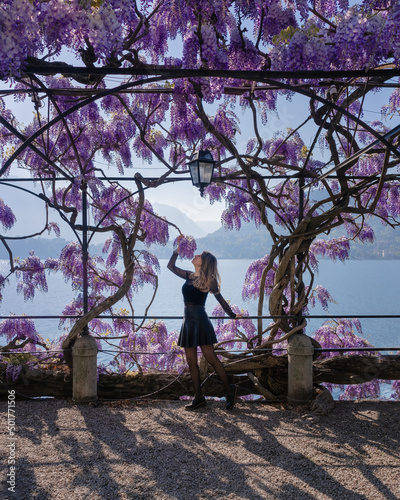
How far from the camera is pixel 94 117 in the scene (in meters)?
5.77

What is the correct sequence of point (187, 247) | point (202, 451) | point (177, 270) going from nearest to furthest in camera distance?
point (202, 451) → point (177, 270) → point (187, 247)

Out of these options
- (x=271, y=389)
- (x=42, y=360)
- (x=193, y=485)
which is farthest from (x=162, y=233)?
(x=193, y=485)

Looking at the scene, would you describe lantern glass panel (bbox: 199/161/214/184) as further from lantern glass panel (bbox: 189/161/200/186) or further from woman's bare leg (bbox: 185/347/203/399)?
woman's bare leg (bbox: 185/347/203/399)

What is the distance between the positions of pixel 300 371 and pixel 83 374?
200cm

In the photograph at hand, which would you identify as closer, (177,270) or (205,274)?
(205,274)

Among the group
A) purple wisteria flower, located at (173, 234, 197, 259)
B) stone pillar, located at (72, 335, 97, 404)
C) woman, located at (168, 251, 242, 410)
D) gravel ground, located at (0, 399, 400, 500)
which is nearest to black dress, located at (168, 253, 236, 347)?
woman, located at (168, 251, 242, 410)

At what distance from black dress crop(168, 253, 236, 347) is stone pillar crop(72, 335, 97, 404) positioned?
913 millimetres

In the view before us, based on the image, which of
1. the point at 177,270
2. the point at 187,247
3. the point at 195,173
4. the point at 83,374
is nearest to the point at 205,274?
the point at 177,270

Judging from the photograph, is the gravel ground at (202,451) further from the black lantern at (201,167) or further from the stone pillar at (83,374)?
the black lantern at (201,167)

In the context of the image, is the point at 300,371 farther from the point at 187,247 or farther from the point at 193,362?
the point at 187,247

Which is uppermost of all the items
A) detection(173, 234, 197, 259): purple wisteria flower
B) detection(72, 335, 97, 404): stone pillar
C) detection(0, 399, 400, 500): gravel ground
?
detection(173, 234, 197, 259): purple wisteria flower

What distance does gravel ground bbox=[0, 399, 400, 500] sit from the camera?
2350 millimetres

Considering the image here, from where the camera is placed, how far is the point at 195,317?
3615mm

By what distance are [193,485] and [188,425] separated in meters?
0.95
